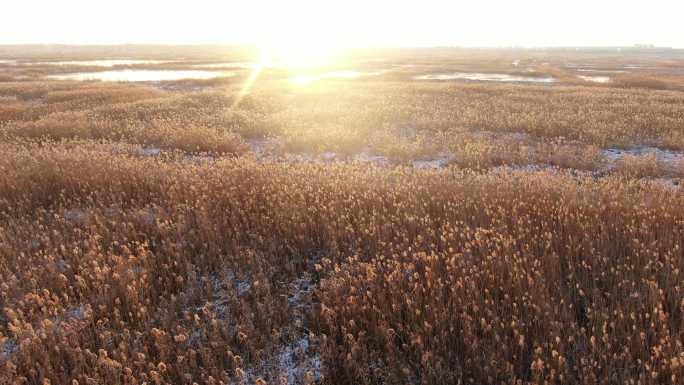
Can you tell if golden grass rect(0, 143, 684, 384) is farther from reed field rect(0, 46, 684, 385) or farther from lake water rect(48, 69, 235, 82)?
lake water rect(48, 69, 235, 82)

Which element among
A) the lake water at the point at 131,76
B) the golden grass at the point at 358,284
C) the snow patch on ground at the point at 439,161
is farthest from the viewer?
the lake water at the point at 131,76

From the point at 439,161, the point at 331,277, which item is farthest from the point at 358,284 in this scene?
the point at 439,161

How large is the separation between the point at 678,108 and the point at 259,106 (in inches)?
699

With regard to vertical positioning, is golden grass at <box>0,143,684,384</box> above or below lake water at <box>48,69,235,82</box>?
below

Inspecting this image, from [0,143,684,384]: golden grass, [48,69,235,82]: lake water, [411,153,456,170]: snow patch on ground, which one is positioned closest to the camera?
[0,143,684,384]: golden grass

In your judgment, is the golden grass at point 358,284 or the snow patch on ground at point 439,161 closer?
the golden grass at point 358,284

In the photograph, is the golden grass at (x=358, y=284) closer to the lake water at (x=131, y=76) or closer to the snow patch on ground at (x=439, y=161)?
the snow patch on ground at (x=439, y=161)

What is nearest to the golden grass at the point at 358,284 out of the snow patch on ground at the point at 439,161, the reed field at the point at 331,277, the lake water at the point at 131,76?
the reed field at the point at 331,277

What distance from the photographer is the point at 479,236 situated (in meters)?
4.31

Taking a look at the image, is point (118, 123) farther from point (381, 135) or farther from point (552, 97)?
point (552, 97)

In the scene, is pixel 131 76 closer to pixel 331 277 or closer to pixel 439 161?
pixel 439 161

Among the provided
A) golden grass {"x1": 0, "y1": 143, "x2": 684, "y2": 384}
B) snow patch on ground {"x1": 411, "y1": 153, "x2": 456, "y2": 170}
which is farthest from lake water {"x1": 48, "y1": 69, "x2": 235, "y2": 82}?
golden grass {"x1": 0, "y1": 143, "x2": 684, "y2": 384}

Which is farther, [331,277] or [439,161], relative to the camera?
[439,161]

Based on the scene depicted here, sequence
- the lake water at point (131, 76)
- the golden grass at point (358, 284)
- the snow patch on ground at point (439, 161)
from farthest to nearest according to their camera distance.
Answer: the lake water at point (131, 76)
the snow patch on ground at point (439, 161)
the golden grass at point (358, 284)
